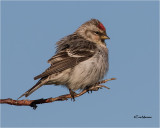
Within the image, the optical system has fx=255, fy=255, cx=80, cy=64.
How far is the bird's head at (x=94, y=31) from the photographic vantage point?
8.05 metres

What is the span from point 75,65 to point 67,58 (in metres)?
0.29

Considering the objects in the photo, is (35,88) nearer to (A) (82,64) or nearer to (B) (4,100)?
(A) (82,64)

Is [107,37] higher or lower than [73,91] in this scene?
higher

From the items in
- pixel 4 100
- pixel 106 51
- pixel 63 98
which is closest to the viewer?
pixel 4 100

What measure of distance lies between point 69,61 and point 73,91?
2.95 ft

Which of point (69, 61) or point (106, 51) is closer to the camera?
point (69, 61)

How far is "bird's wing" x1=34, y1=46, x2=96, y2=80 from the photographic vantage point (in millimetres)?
6202

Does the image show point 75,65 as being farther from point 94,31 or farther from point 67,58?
point 94,31

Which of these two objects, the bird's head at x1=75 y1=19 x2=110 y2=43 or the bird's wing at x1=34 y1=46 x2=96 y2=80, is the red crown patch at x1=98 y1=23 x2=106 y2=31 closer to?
the bird's head at x1=75 y1=19 x2=110 y2=43

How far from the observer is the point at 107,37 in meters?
7.96

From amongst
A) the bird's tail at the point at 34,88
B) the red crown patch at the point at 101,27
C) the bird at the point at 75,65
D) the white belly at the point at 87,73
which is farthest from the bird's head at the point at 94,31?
the bird's tail at the point at 34,88

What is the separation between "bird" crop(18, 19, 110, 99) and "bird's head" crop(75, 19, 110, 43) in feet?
1.02

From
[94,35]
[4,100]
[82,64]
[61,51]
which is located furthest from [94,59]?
[4,100]

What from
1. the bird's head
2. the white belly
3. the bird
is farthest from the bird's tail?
the bird's head
